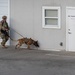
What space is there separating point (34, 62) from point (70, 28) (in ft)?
16.0

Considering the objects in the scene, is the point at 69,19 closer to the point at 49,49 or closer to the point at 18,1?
the point at 49,49

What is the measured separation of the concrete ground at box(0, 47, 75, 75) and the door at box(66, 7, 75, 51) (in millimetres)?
747

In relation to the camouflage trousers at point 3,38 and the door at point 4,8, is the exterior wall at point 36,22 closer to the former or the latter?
the door at point 4,8

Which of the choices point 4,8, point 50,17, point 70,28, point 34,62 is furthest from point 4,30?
point 34,62

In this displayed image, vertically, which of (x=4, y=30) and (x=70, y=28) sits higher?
(x=70, y=28)

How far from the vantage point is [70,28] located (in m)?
17.5

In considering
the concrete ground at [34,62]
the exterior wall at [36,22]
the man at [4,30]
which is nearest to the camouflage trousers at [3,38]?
the man at [4,30]

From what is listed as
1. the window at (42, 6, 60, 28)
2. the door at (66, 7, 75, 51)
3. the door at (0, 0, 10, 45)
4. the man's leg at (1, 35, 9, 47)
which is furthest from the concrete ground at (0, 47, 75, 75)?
the door at (0, 0, 10, 45)

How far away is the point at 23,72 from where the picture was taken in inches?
441

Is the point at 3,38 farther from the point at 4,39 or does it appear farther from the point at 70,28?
the point at 70,28

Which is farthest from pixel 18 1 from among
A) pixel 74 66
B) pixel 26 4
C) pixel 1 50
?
pixel 74 66

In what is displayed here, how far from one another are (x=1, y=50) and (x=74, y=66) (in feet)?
18.8

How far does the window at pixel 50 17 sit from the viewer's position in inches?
696

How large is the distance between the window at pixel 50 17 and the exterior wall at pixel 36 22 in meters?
0.23
